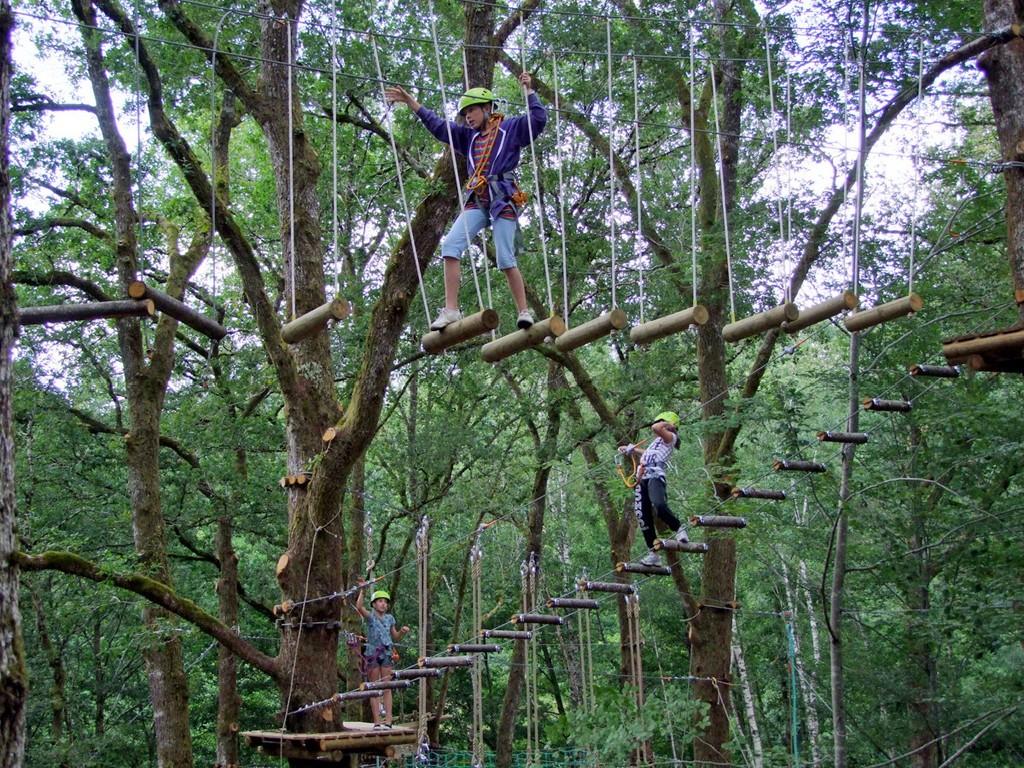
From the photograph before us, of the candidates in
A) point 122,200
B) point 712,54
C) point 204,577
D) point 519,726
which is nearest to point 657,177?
point 712,54

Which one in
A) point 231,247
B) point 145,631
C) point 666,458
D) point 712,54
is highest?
point 712,54

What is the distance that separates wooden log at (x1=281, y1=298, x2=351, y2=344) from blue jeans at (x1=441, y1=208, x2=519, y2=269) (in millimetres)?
665

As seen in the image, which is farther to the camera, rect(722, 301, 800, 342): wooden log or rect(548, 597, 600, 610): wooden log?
rect(548, 597, 600, 610): wooden log

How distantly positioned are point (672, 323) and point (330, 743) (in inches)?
133

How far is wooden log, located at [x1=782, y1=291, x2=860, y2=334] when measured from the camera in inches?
196

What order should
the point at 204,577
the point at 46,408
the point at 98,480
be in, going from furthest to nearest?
the point at 204,577
the point at 98,480
the point at 46,408

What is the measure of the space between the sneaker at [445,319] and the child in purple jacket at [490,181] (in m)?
0.06

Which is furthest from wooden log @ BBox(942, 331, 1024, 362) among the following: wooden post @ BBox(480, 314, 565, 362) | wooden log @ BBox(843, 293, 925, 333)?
wooden post @ BBox(480, 314, 565, 362)

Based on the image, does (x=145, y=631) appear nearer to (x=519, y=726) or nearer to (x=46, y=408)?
(x=46, y=408)

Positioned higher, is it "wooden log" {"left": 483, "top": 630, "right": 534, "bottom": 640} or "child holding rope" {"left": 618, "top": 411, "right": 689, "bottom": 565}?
"child holding rope" {"left": 618, "top": 411, "right": 689, "bottom": 565}

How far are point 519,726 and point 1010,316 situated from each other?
14.2 m

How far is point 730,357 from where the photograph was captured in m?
12.9

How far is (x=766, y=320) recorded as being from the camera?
198 inches

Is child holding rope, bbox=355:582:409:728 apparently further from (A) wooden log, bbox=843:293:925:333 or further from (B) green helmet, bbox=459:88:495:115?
(A) wooden log, bbox=843:293:925:333
